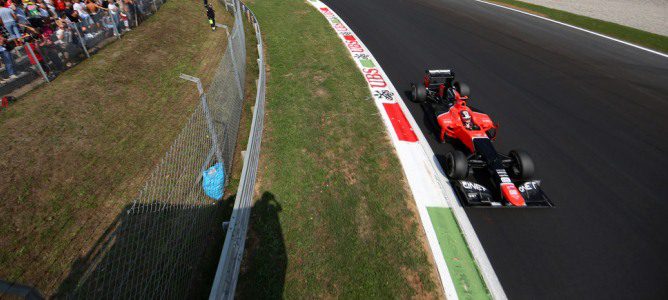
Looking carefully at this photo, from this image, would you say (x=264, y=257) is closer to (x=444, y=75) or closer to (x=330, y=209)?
(x=330, y=209)

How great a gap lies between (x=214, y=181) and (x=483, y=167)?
526 cm

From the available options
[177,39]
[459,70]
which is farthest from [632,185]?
[177,39]

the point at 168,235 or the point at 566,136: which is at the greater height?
the point at 566,136

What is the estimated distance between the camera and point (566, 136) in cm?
772

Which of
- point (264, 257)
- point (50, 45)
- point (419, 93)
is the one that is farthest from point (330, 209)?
point (50, 45)

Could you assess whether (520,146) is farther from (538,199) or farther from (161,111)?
(161,111)

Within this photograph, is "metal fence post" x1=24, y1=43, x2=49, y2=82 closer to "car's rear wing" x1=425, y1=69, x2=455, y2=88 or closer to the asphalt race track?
the asphalt race track

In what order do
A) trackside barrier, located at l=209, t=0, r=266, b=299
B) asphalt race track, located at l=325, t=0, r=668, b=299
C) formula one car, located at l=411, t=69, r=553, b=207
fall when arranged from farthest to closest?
formula one car, located at l=411, t=69, r=553, b=207
asphalt race track, located at l=325, t=0, r=668, b=299
trackside barrier, located at l=209, t=0, r=266, b=299

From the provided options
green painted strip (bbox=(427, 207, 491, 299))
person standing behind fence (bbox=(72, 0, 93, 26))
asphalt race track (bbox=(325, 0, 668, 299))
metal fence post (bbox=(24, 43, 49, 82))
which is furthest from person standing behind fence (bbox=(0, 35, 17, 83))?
green painted strip (bbox=(427, 207, 491, 299))

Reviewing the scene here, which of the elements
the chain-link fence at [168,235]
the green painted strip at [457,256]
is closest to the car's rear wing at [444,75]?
the green painted strip at [457,256]

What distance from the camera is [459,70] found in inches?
438

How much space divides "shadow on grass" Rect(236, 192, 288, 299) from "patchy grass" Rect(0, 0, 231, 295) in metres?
2.78

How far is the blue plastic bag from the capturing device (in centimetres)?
568

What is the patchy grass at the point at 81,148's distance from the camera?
5.25m
